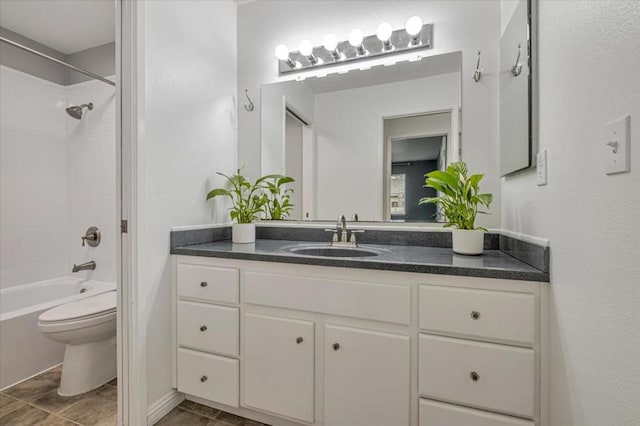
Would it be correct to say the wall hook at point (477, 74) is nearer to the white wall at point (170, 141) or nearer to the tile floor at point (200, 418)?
the white wall at point (170, 141)

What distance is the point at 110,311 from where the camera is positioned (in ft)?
6.01

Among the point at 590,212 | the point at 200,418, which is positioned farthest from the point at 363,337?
the point at 200,418

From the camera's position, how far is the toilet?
170 centimetres

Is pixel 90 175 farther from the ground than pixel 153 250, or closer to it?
farther from the ground

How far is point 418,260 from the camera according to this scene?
126 centimetres

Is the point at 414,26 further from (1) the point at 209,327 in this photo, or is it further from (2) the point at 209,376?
(2) the point at 209,376

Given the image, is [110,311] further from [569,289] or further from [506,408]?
[569,289]

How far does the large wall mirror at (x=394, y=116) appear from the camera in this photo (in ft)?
5.20

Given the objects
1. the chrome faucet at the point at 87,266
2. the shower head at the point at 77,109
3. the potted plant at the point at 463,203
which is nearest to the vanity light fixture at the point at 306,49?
the potted plant at the point at 463,203

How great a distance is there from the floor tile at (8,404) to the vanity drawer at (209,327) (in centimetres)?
95

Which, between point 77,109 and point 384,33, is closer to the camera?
point 384,33

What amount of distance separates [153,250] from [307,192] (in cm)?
96

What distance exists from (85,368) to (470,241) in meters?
2.25

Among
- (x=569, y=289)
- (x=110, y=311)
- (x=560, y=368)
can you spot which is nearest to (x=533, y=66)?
(x=569, y=289)
